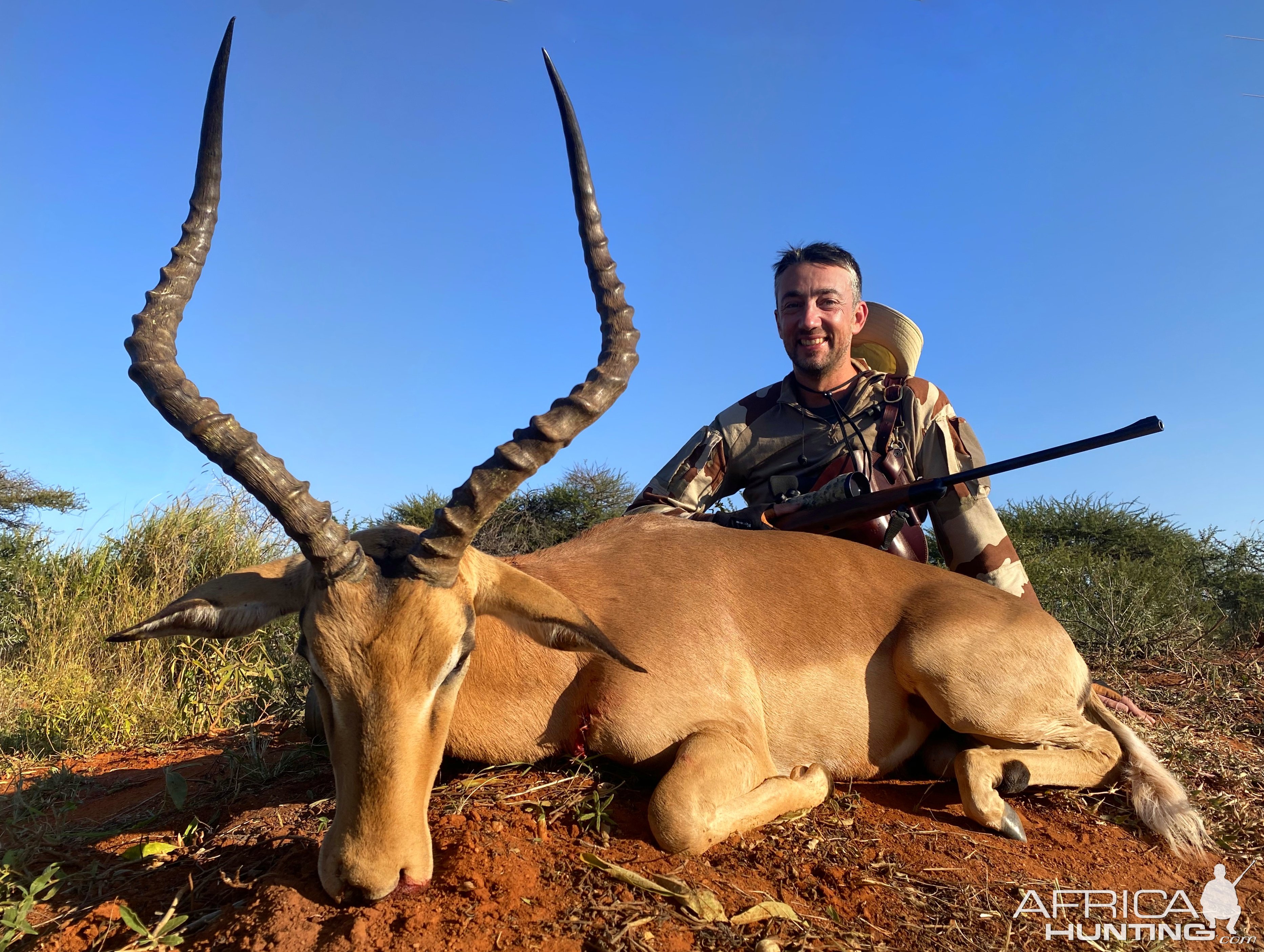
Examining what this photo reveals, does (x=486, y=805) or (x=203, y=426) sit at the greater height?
(x=203, y=426)

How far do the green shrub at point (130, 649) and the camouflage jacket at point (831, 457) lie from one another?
136 inches

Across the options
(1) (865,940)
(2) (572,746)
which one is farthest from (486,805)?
(1) (865,940)

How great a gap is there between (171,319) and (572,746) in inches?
97.8

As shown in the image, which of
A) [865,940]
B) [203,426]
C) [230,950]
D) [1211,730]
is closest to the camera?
[230,950]

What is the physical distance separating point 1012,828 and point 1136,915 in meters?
0.63

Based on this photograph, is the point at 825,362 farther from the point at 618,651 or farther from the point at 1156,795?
the point at 618,651

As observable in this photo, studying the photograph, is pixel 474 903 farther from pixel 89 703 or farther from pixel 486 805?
pixel 89 703

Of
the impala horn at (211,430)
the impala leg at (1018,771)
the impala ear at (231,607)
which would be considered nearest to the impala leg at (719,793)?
the impala leg at (1018,771)

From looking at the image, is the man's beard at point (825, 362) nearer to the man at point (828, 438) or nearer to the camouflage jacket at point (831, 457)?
the man at point (828, 438)

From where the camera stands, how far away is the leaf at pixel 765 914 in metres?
2.76

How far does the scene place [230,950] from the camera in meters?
2.56

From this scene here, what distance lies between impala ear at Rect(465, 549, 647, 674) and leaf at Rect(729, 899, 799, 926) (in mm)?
955

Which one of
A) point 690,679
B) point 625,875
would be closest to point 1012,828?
point 690,679

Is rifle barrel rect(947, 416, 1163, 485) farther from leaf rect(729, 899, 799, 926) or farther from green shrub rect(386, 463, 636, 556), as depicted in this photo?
green shrub rect(386, 463, 636, 556)
